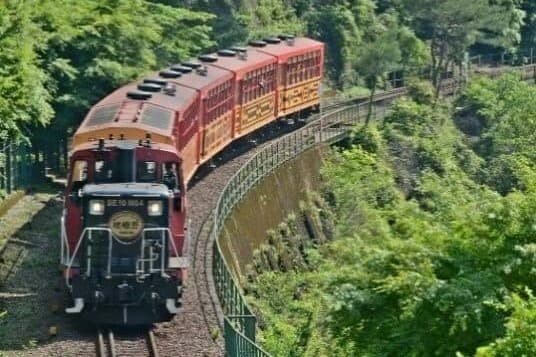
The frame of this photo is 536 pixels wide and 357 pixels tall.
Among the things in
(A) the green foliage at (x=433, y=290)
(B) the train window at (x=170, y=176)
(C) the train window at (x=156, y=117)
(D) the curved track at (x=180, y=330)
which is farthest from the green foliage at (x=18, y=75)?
(A) the green foliage at (x=433, y=290)

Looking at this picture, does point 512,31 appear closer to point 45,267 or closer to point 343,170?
point 343,170

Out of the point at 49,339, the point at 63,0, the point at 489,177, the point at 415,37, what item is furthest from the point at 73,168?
the point at 415,37

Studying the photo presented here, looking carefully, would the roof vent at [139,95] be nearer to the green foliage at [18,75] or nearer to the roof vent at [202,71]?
the green foliage at [18,75]

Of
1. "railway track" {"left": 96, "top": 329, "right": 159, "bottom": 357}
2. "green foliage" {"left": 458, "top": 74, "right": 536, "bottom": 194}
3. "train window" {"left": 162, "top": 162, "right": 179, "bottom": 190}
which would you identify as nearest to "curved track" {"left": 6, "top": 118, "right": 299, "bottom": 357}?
"railway track" {"left": 96, "top": 329, "right": 159, "bottom": 357}

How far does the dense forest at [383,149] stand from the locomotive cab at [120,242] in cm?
241

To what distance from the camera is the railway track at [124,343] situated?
72.6 feet

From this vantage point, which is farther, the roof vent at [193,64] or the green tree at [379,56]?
the green tree at [379,56]

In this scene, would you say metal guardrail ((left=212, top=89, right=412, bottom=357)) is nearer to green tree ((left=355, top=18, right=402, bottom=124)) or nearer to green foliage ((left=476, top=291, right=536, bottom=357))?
green tree ((left=355, top=18, right=402, bottom=124))

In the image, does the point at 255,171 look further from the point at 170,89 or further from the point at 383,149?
the point at 383,149

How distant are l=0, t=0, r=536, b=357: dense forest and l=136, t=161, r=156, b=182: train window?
11.6 ft

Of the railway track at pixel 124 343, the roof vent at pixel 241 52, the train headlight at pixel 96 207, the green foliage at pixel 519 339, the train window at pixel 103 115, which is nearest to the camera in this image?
the green foliage at pixel 519 339

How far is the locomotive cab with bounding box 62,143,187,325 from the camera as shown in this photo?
22703 millimetres

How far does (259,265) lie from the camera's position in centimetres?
3244

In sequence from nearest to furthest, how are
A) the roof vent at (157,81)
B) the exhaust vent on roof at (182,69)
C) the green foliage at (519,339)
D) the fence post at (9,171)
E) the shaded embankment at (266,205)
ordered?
1. the green foliage at (519,339)
2. the shaded embankment at (266,205)
3. the roof vent at (157,81)
4. the fence post at (9,171)
5. the exhaust vent on roof at (182,69)
